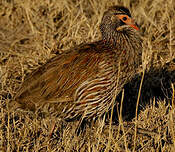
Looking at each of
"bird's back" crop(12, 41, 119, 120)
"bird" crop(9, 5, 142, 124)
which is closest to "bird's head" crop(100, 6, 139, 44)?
"bird" crop(9, 5, 142, 124)

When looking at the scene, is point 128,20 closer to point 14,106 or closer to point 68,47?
point 68,47

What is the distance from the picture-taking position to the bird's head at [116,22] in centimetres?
517

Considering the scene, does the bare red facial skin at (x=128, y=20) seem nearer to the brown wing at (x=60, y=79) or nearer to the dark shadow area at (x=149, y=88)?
the brown wing at (x=60, y=79)

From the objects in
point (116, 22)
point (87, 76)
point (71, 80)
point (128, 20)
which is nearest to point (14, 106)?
point (71, 80)

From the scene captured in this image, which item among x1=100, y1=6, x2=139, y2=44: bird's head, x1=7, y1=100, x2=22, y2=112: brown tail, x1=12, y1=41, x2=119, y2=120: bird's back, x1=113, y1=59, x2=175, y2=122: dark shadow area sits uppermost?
x1=100, y1=6, x2=139, y2=44: bird's head

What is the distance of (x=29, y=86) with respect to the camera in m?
5.06

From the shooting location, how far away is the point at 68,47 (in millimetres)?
6496

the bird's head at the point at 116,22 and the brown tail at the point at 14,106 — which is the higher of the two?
the bird's head at the point at 116,22

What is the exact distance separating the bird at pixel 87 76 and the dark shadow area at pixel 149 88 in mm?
949

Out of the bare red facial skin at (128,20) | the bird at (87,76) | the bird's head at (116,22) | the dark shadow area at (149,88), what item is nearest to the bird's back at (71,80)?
the bird at (87,76)

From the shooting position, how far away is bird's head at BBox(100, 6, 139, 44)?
17.0 ft

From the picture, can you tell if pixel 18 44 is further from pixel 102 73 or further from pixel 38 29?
pixel 102 73

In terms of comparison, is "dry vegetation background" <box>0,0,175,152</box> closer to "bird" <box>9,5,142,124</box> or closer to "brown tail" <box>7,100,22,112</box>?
"brown tail" <box>7,100,22,112</box>

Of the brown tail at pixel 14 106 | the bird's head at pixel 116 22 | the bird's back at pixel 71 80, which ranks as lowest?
the brown tail at pixel 14 106
